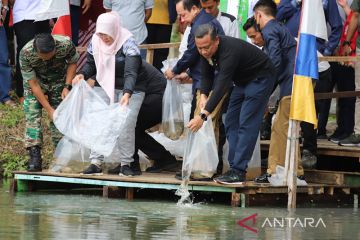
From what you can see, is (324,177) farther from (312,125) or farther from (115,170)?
(115,170)

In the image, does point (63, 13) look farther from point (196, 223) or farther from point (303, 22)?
point (196, 223)

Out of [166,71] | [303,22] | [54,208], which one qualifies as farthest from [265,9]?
[54,208]

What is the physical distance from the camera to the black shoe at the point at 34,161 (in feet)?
40.9

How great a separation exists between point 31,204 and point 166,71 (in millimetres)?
2238

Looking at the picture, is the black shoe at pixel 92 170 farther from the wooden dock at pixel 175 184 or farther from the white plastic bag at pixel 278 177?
the white plastic bag at pixel 278 177

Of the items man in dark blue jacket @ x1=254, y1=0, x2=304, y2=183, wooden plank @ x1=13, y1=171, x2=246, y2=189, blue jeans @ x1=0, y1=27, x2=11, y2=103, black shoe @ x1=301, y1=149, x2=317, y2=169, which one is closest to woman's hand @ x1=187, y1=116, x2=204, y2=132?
wooden plank @ x1=13, y1=171, x2=246, y2=189

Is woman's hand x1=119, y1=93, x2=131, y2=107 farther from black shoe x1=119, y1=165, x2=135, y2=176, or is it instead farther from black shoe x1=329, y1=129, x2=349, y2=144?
black shoe x1=329, y1=129, x2=349, y2=144

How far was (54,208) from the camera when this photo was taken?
11.0 metres

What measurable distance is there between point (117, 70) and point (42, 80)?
35.2 inches

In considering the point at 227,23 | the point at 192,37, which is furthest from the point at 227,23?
the point at 192,37

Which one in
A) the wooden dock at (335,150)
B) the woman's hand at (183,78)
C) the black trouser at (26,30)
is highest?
the black trouser at (26,30)

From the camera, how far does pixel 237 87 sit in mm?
11656

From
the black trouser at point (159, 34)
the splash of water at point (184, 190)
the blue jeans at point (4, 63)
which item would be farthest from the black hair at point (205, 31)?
the blue jeans at point (4, 63)

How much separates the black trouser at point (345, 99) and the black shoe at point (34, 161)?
3792 mm
